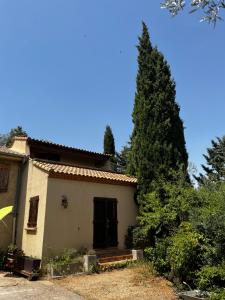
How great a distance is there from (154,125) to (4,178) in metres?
8.34

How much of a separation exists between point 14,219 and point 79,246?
13.4ft

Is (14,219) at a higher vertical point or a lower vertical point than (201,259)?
higher

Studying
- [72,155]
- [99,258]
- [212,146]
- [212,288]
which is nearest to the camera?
[212,288]

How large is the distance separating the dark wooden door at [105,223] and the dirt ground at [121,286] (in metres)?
2.98

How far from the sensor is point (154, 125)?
17.4 metres

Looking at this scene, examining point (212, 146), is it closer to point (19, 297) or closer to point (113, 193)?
point (113, 193)

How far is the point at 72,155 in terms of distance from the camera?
64.7 feet

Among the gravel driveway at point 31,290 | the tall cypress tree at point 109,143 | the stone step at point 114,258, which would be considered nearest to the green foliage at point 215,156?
the tall cypress tree at point 109,143

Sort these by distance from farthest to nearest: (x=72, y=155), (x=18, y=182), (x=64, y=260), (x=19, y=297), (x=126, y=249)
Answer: (x=72, y=155)
(x=18, y=182)
(x=126, y=249)
(x=64, y=260)
(x=19, y=297)

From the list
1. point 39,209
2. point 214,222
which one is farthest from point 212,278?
point 39,209

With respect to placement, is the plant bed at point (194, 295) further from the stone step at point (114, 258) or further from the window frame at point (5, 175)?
the window frame at point (5, 175)

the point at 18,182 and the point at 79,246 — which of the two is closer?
the point at 79,246

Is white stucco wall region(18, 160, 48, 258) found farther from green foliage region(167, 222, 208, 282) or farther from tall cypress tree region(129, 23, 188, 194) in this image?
green foliage region(167, 222, 208, 282)

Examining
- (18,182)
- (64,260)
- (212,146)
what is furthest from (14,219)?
(212,146)
